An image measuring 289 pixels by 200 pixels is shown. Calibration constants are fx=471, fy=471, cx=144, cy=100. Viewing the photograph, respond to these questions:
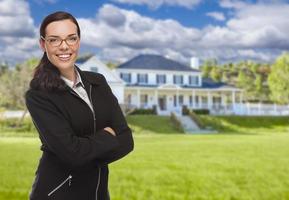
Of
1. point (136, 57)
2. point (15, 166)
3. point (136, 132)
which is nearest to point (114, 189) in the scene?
point (15, 166)

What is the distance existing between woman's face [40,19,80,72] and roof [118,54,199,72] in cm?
4021

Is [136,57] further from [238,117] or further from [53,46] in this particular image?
[53,46]

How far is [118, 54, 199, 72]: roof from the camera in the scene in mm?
42697

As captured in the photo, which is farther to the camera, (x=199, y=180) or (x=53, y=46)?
(x=199, y=180)

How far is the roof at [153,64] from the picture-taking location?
42697 millimetres

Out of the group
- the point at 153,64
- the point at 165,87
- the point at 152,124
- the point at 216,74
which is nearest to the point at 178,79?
the point at 153,64

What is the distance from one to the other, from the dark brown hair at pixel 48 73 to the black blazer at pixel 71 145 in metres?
0.03

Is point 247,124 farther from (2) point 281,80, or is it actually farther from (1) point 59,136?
(1) point 59,136

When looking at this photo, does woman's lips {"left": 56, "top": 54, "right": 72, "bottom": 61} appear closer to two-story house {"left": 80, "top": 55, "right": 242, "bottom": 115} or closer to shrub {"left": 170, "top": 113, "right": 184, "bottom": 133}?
shrub {"left": 170, "top": 113, "right": 184, "bottom": 133}

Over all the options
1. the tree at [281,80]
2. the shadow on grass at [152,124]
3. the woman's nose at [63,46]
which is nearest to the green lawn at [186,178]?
the woman's nose at [63,46]

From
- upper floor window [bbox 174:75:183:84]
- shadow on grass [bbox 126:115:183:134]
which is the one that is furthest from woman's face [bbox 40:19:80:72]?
upper floor window [bbox 174:75:183:84]

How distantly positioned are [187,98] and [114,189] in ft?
121

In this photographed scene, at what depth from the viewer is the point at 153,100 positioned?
41812 millimetres

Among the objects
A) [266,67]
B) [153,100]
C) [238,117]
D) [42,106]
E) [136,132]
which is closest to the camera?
[42,106]
